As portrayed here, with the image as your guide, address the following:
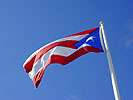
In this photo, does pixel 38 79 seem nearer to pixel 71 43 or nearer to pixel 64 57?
pixel 64 57

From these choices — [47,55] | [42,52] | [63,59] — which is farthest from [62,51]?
[42,52]

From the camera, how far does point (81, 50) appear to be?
1259 centimetres

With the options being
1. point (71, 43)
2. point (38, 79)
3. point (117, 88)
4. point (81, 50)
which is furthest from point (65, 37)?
point (117, 88)

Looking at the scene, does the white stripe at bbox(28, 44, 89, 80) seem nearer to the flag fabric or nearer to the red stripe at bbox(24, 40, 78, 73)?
the flag fabric

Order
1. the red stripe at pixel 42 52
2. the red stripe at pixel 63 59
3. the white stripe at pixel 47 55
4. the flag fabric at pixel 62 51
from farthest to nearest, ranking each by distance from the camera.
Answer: the red stripe at pixel 42 52 < the white stripe at pixel 47 55 < the flag fabric at pixel 62 51 < the red stripe at pixel 63 59

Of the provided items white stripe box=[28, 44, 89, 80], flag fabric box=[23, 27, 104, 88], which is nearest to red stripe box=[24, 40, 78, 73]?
flag fabric box=[23, 27, 104, 88]

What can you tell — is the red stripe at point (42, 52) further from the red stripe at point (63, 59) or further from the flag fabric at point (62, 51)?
the red stripe at point (63, 59)

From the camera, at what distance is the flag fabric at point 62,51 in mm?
12500

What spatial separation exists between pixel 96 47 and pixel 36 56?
304 centimetres

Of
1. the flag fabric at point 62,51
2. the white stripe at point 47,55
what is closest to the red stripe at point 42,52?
the flag fabric at point 62,51

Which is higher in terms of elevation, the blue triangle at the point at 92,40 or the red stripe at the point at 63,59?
the blue triangle at the point at 92,40

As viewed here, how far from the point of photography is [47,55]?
42.9 ft

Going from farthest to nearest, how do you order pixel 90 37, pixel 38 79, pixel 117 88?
pixel 90 37, pixel 38 79, pixel 117 88

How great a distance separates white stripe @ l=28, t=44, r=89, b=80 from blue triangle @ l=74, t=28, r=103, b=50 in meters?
0.33
